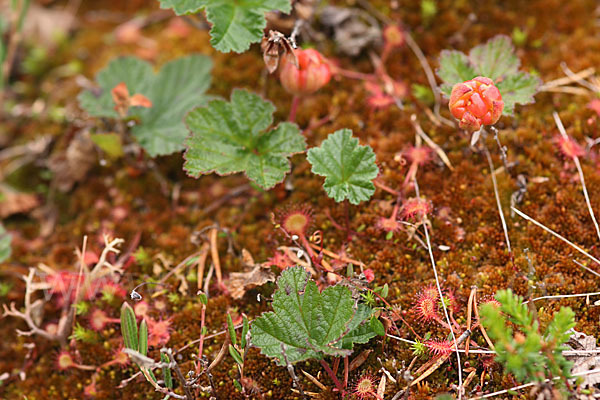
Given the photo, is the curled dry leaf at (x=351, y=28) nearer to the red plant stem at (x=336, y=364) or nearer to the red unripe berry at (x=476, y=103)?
the red unripe berry at (x=476, y=103)

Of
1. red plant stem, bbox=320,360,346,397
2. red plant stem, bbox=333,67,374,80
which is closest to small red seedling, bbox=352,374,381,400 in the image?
red plant stem, bbox=320,360,346,397

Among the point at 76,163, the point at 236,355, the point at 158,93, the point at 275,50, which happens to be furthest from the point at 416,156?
the point at 76,163

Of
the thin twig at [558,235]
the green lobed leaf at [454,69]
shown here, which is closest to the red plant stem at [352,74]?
the green lobed leaf at [454,69]

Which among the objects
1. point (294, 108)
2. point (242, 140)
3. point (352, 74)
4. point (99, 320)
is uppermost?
point (352, 74)

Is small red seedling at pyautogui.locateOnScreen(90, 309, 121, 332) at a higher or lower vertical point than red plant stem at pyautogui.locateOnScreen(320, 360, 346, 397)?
lower

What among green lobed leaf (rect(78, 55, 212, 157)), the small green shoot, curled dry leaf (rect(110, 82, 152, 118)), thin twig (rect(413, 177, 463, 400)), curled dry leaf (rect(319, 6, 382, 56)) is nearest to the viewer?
the small green shoot

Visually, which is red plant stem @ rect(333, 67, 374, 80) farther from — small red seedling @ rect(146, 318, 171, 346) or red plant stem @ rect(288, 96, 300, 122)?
small red seedling @ rect(146, 318, 171, 346)

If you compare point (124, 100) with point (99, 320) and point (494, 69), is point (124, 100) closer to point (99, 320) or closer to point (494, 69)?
point (99, 320)

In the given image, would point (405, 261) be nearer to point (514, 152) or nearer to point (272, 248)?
point (272, 248)
